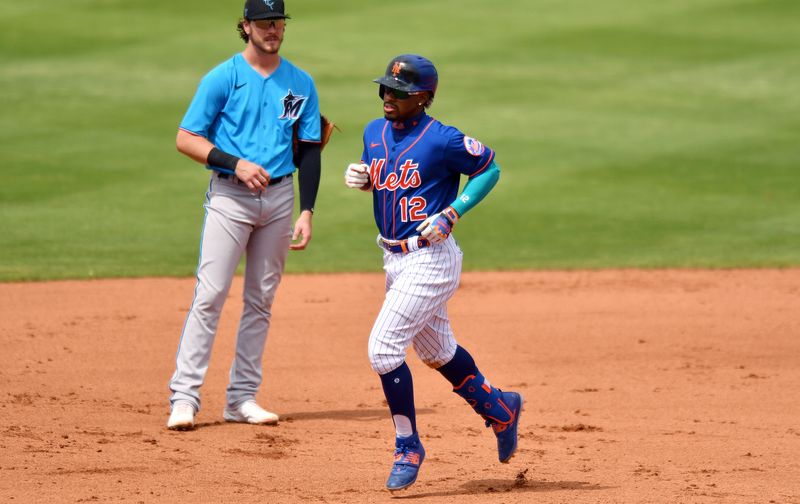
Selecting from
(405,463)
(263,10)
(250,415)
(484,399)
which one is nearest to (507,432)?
(484,399)

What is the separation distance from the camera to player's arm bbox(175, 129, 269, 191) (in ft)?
20.7

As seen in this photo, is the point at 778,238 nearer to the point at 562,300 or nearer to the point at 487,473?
the point at 562,300

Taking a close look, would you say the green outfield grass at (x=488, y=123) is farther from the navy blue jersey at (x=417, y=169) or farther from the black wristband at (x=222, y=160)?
the navy blue jersey at (x=417, y=169)

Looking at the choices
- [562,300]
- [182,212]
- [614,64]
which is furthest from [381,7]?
[562,300]

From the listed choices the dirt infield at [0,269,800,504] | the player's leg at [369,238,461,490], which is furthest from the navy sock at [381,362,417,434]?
the dirt infield at [0,269,800,504]

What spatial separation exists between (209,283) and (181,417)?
0.74m

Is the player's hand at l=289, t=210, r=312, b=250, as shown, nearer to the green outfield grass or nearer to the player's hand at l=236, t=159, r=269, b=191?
the player's hand at l=236, t=159, r=269, b=191

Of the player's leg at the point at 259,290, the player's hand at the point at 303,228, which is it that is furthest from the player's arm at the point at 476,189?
the player's leg at the point at 259,290

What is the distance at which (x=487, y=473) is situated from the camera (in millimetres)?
5852

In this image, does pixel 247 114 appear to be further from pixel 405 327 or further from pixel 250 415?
pixel 405 327

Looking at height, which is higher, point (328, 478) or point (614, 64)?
point (614, 64)

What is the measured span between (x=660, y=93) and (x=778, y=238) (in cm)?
570

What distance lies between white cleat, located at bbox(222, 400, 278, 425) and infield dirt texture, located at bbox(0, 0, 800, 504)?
0.11 m

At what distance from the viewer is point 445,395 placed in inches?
298
